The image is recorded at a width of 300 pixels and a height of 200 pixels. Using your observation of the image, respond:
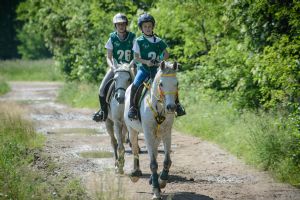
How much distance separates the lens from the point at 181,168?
12.1 metres

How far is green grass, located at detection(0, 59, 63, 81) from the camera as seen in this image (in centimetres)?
4728

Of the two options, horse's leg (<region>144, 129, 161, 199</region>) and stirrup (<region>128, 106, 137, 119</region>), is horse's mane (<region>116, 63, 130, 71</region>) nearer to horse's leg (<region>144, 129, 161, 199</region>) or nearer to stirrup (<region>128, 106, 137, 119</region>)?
stirrup (<region>128, 106, 137, 119</region>)

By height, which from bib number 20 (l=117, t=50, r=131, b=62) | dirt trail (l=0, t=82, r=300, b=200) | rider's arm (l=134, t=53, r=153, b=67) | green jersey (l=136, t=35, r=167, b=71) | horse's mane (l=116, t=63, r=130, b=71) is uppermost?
green jersey (l=136, t=35, r=167, b=71)

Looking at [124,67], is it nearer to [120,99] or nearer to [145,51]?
[120,99]

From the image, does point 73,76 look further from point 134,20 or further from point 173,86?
point 173,86

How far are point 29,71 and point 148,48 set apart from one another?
132 ft

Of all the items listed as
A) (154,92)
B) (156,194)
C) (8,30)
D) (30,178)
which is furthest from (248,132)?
(8,30)

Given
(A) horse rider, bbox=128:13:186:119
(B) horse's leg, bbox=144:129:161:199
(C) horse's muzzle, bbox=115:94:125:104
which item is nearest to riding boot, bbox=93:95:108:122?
(C) horse's muzzle, bbox=115:94:125:104

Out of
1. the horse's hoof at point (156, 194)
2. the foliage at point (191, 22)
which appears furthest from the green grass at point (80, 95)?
Answer: the horse's hoof at point (156, 194)

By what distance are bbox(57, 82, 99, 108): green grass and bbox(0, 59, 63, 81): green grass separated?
1690 cm

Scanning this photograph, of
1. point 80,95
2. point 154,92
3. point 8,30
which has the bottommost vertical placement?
point 80,95

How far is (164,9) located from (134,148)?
992 centimetres

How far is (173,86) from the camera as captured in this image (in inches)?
358

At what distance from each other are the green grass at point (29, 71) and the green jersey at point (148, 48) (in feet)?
118
